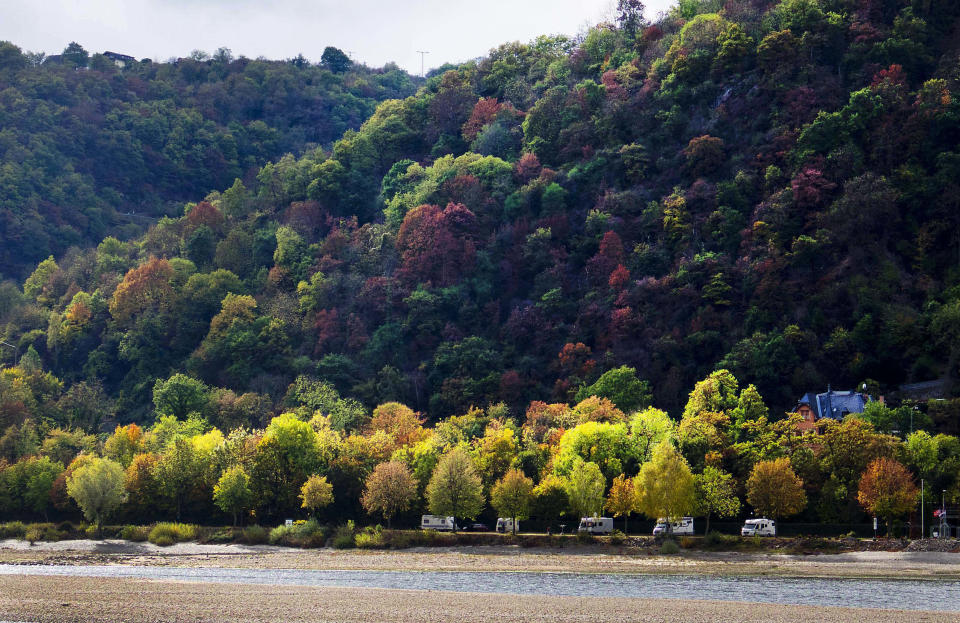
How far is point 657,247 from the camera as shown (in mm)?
112562

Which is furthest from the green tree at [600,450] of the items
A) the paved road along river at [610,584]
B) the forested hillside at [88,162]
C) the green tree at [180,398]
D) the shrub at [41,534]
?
the forested hillside at [88,162]

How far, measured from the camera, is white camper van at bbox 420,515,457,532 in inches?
3285

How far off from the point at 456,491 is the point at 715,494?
19869mm

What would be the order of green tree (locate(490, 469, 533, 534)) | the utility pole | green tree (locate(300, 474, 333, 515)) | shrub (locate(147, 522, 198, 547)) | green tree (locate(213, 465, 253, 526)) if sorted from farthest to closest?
the utility pole < green tree (locate(213, 465, 253, 526)) < shrub (locate(147, 522, 198, 547)) < green tree (locate(300, 474, 333, 515)) < green tree (locate(490, 469, 533, 534))

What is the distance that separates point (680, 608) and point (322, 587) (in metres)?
20.8

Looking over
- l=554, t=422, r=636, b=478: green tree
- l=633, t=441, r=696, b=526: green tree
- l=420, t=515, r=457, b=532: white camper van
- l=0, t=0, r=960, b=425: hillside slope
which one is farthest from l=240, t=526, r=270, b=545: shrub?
l=0, t=0, r=960, b=425: hillside slope

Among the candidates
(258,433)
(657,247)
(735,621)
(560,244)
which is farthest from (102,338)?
(735,621)

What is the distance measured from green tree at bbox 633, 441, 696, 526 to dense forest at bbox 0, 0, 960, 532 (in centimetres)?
578

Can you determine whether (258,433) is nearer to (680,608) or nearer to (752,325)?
(752,325)

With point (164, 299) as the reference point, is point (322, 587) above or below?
below

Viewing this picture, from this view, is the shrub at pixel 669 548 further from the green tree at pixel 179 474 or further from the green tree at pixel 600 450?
the green tree at pixel 179 474

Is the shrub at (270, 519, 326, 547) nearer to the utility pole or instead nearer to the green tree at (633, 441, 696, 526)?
the green tree at (633, 441, 696, 526)

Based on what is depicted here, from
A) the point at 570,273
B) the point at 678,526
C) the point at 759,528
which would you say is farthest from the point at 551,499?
the point at 570,273

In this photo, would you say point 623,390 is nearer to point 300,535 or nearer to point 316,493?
point 316,493
